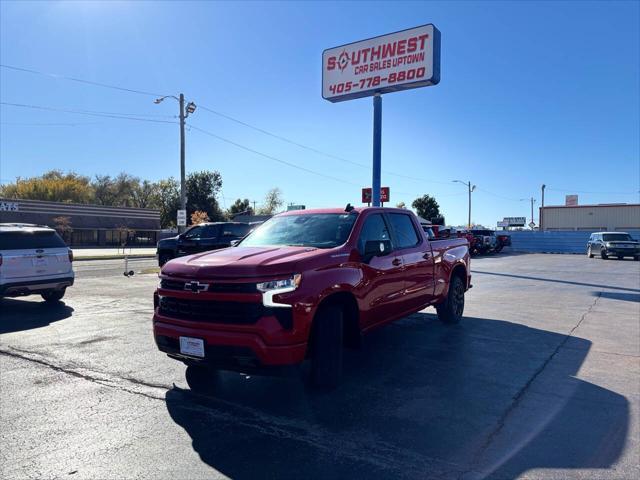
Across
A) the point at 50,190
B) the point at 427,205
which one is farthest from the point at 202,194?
the point at 427,205

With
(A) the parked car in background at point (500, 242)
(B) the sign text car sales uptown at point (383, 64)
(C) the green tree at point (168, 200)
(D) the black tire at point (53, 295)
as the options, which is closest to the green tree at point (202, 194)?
(C) the green tree at point (168, 200)

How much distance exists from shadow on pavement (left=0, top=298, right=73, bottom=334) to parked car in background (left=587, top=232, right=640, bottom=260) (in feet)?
96.2

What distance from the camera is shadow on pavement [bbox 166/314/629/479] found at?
10.9 feet

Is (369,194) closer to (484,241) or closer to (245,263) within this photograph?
(484,241)

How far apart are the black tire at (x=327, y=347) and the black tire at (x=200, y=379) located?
1.12 meters

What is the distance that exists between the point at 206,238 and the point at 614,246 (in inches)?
962

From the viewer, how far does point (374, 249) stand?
5.05 m

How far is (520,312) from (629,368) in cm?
381

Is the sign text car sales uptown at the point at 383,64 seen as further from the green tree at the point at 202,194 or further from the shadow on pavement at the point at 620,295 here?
the green tree at the point at 202,194

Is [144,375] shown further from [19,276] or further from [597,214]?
[597,214]

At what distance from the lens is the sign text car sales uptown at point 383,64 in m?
18.0

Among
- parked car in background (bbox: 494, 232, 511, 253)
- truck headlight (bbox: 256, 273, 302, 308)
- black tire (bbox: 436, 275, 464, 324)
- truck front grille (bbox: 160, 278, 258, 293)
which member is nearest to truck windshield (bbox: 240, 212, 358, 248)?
truck headlight (bbox: 256, 273, 302, 308)

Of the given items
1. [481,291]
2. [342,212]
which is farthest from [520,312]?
[342,212]

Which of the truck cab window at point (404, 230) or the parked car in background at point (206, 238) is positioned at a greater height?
the truck cab window at point (404, 230)
